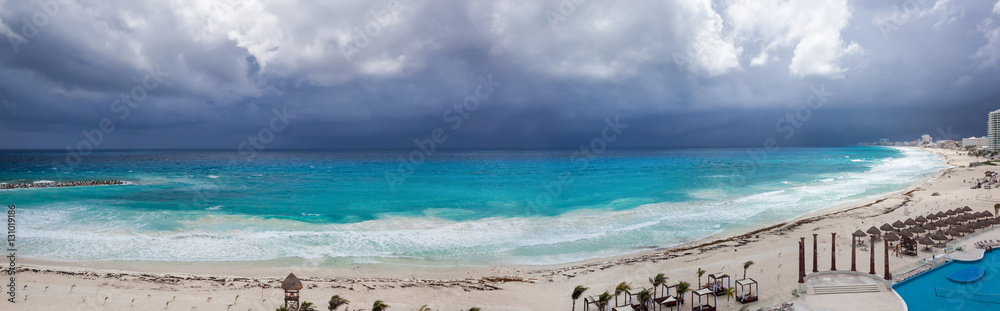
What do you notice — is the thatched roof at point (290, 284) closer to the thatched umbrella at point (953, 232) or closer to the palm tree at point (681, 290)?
the palm tree at point (681, 290)

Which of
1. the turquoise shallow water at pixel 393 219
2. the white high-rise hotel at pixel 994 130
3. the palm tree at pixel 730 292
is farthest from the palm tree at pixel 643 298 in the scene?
the white high-rise hotel at pixel 994 130

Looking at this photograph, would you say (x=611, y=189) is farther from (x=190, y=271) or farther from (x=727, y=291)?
(x=190, y=271)

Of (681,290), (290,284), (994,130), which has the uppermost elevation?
(994,130)

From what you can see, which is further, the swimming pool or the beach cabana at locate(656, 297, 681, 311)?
the swimming pool

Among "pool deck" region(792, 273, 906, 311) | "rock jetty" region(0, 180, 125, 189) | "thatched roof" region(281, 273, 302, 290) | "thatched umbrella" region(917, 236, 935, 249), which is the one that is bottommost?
"pool deck" region(792, 273, 906, 311)

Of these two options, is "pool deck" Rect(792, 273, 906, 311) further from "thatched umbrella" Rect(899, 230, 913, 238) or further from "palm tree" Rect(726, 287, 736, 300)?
"thatched umbrella" Rect(899, 230, 913, 238)

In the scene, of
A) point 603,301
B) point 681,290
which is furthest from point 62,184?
point 681,290

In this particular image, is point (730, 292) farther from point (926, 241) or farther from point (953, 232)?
point (953, 232)

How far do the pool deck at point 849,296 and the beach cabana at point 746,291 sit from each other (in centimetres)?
131

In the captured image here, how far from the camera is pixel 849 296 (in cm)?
1673

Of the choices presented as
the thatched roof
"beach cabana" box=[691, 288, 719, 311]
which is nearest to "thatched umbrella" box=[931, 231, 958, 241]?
"beach cabana" box=[691, 288, 719, 311]

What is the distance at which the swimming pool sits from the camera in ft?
54.4

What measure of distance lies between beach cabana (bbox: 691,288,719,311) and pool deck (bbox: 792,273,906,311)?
8.60 feet

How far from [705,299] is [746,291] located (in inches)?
76.5
